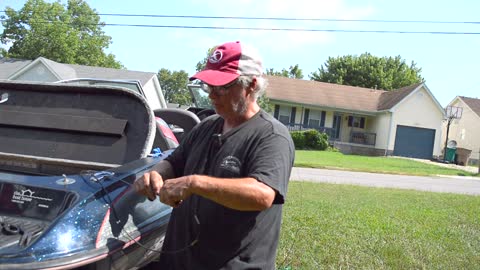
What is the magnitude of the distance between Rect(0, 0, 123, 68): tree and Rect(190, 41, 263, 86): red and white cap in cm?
3810

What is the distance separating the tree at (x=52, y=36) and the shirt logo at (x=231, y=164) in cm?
3829

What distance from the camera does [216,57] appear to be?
84.3 inches

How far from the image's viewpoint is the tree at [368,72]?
5022 cm

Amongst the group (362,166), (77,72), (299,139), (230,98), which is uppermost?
(77,72)

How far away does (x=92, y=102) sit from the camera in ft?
11.4

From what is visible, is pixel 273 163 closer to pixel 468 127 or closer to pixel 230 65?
pixel 230 65

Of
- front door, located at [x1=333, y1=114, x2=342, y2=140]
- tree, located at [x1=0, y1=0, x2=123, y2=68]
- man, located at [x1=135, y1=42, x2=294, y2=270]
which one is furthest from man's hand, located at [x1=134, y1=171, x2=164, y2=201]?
tree, located at [x1=0, y1=0, x2=123, y2=68]

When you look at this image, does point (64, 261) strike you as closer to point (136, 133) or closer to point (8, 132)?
point (136, 133)

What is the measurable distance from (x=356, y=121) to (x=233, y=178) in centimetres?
3445

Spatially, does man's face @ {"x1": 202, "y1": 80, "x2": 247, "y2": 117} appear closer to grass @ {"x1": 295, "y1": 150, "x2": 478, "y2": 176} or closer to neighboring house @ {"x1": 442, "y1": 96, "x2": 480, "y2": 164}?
grass @ {"x1": 295, "y1": 150, "x2": 478, "y2": 176}

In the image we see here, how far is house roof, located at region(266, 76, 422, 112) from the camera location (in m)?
32.4

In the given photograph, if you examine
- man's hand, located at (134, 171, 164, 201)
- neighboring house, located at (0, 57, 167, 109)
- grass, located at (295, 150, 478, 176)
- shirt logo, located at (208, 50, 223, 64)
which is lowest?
grass, located at (295, 150, 478, 176)

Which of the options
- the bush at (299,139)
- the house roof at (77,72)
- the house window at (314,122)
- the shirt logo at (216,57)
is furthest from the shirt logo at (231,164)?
the house window at (314,122)

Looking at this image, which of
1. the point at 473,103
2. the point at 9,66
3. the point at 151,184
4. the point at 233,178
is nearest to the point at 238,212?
the point at 233,178
